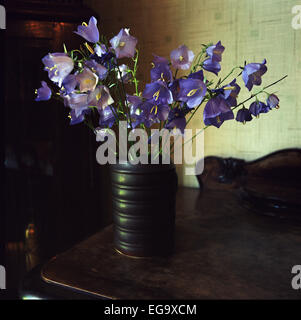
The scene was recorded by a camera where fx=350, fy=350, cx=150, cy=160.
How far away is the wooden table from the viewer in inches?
31.4

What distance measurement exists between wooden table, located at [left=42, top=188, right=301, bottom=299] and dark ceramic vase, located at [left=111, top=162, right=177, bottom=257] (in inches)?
1.6

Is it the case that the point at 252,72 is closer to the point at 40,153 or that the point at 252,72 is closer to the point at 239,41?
the point at 239,41

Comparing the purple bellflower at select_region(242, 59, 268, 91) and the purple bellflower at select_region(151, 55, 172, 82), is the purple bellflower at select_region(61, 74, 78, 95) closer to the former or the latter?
the purple bellflower at select_region(151, 55, 172, 82)

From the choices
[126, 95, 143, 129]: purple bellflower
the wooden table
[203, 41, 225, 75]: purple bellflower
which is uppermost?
[203, 41, 225, 75]: purple bellflower

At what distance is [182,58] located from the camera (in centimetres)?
83

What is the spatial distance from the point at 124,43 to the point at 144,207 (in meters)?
0.42

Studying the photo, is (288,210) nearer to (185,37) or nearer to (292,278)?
(292,278)

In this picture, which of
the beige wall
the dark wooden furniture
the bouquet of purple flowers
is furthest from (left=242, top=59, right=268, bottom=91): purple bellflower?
the dark wooden furniture

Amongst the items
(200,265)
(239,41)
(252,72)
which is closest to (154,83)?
(252,72)

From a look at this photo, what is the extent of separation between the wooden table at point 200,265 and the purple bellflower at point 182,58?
0.51 metres

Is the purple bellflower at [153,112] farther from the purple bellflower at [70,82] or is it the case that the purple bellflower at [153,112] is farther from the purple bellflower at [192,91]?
the purple bellflower at [70,82]

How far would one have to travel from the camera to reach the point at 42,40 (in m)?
1.64
